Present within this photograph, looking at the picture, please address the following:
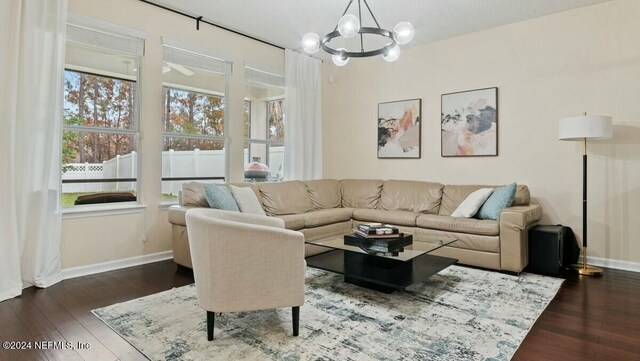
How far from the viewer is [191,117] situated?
4387 mm

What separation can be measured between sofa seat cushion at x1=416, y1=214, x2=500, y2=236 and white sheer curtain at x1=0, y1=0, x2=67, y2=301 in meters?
3.58

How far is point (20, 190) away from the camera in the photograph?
296cm

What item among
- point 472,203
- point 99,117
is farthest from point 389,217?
point 99,117

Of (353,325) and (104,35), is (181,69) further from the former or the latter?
(353,325)

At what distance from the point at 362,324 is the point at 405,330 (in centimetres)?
27

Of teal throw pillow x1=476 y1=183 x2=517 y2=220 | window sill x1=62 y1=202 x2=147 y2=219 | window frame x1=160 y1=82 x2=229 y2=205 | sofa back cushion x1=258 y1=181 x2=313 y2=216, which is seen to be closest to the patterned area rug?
teal throw pillow x1=476 y1=183 x2=517 y2=220

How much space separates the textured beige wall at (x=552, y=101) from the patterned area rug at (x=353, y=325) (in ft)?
4.49

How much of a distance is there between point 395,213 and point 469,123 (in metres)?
1.52

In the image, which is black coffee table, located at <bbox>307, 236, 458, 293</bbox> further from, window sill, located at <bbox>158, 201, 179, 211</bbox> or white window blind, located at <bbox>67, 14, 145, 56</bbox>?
white window blind, located at <bbox>67, 14, 145, 56</bbox>

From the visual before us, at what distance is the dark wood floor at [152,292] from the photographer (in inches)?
77.5

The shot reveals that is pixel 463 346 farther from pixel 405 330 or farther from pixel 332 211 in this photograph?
pixel 332 211

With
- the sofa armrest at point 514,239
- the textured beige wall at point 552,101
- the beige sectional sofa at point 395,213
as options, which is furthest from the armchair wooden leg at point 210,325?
the textured beige wall at point 552,101

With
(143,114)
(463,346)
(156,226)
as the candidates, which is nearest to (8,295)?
(156,226)

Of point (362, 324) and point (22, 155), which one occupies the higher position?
point (22, 155)
